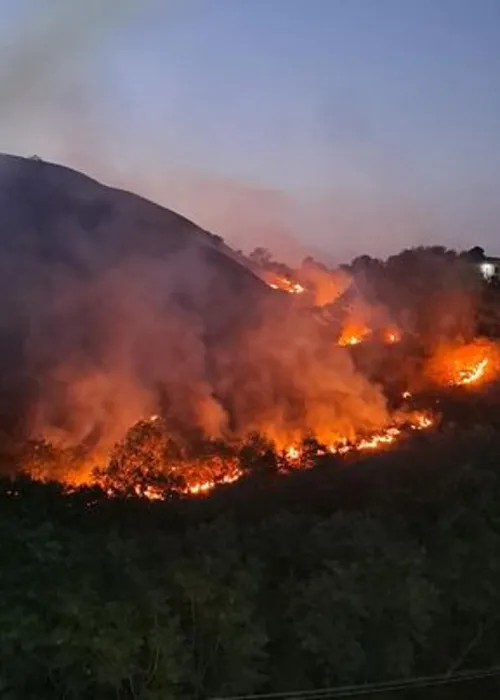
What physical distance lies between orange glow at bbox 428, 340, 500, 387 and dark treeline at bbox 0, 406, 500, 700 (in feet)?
46.1

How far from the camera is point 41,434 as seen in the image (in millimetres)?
21062

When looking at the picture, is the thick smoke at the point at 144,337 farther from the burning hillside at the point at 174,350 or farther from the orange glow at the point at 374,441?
the orange glow at the point at 374,441

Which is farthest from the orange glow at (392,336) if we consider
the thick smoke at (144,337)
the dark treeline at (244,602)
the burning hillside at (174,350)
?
the dark treeline at (244,602)

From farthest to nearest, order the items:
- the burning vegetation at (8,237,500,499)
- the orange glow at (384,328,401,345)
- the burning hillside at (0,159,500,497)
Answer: the orange glow at (384,328,401,345) → the burning hillside at (0,159,500,497) → the burning vegetation at (8,237,500,499)

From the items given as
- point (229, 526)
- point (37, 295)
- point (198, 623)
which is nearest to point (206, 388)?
point (37, 295)

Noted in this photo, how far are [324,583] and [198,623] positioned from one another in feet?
4.60

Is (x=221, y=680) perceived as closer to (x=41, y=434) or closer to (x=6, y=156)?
(x=41, y=434)

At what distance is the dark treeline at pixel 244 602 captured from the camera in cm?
788

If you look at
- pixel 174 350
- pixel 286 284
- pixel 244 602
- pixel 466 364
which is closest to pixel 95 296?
pixel 174 350

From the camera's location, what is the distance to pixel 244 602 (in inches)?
335

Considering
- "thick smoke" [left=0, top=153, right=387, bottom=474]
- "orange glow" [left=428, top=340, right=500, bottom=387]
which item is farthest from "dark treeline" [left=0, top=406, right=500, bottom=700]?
"orange glow" [left=428, top=340, right=500, bottom=387]

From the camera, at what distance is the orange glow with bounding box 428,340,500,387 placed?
26406 millimetres

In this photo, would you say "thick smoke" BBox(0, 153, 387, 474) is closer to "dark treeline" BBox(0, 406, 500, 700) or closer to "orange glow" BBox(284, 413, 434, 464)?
"orange glow" BBox(284, 413, 434, 464)

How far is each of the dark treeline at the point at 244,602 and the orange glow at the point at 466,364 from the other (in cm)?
1404
